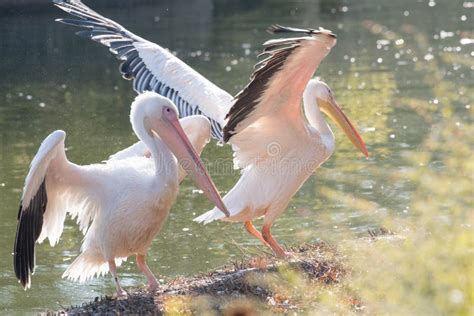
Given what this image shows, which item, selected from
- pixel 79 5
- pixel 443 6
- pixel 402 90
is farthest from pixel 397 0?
pixel 79 5

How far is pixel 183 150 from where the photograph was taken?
229 inches

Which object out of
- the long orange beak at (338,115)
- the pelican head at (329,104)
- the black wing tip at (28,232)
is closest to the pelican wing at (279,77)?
the pelican head at (329,104)

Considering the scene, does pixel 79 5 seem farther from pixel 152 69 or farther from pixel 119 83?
pixel 119 83

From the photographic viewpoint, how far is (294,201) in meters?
10.1

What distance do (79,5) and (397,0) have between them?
26510mm

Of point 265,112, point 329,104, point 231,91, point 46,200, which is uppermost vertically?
point 265,112

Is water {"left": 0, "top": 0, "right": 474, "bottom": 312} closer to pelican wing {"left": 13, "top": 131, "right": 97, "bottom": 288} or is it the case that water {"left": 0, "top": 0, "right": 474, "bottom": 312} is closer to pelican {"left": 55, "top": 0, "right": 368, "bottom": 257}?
pelican {"left": 55, "top": 0, "right": 368, "bottom": 257}

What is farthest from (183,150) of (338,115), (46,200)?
(338,115)

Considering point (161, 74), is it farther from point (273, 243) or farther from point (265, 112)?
point (273, 243)

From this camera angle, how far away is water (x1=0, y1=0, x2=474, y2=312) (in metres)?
7.58

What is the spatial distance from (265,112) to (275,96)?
0.16 meters

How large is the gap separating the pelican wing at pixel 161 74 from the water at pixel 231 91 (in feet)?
3.72

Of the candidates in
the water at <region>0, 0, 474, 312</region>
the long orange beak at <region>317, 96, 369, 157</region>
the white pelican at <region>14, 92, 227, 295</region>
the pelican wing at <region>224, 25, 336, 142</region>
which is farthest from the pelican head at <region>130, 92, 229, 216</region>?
the long orange beak at <region>317, 96, 369, 157</region>

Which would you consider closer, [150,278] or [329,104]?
[150,278]
